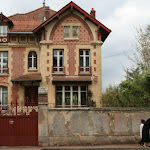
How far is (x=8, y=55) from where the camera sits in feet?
79.5

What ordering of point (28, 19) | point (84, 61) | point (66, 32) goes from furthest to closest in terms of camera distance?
point (28, 19)
point (66, 32)
point (84, 61)

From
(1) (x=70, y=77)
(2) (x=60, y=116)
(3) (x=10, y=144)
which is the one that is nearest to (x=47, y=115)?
(2) (x=60, y=116)

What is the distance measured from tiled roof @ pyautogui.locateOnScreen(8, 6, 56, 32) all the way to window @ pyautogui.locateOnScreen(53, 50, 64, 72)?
11.5 feet

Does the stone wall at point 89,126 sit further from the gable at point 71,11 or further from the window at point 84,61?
the gable at point 71,11

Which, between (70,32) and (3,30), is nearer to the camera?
(70,32)

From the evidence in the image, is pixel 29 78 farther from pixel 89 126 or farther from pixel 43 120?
pixel 89 126

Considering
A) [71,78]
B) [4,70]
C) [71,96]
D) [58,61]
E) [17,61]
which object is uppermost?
[17,61]

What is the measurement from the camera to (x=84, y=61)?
76.4ft

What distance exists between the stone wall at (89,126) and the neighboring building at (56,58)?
9.27 meters

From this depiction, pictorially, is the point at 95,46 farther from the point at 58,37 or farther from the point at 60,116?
the point at 60,116

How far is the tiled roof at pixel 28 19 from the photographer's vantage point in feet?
80.5

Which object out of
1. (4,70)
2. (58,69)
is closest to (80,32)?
(58,69)

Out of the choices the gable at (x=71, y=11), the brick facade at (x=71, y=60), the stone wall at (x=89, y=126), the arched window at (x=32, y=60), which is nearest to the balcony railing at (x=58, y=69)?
the brick facade at (x=71, y=60)

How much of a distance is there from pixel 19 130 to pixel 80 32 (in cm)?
1288
